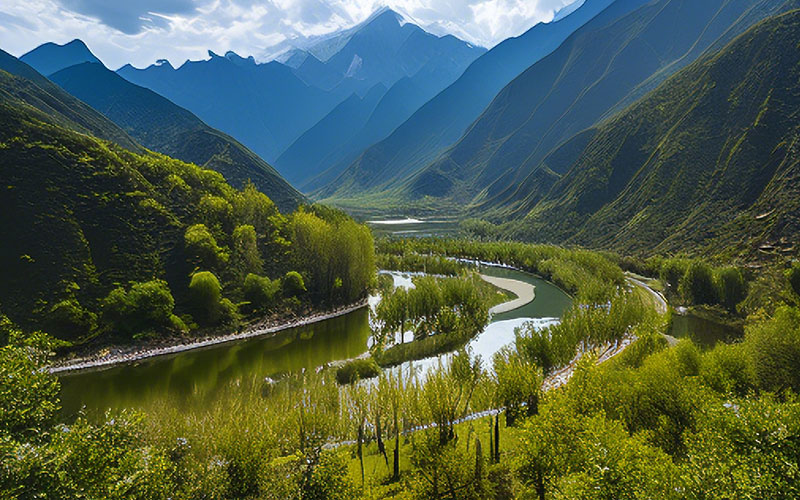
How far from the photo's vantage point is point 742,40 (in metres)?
150

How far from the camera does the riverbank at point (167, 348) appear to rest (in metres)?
54.8

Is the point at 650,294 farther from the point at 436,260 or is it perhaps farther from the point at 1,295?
the point at 1,295

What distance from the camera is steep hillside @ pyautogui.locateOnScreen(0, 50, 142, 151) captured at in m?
130

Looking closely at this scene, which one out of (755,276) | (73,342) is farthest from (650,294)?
(73,342)

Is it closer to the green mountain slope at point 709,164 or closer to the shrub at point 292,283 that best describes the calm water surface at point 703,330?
the green mountain slope at point 709,164

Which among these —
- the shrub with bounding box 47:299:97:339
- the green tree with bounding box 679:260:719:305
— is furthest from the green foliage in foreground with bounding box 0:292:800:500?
the green tree with bounding box 679:260:719:305

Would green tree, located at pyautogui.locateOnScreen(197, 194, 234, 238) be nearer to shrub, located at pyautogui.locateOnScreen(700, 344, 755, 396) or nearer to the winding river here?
the winding river

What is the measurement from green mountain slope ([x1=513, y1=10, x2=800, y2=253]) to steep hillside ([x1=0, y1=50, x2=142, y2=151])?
563 ft

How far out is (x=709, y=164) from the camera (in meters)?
134

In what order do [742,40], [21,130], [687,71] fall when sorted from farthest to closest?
[687,71], [742,40], [21,130]

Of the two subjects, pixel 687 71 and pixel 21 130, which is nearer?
pixel 21 130

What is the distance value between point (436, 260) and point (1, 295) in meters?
93.8

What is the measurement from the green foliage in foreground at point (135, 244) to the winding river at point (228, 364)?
25.4 ft

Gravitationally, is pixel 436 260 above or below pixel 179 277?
below
